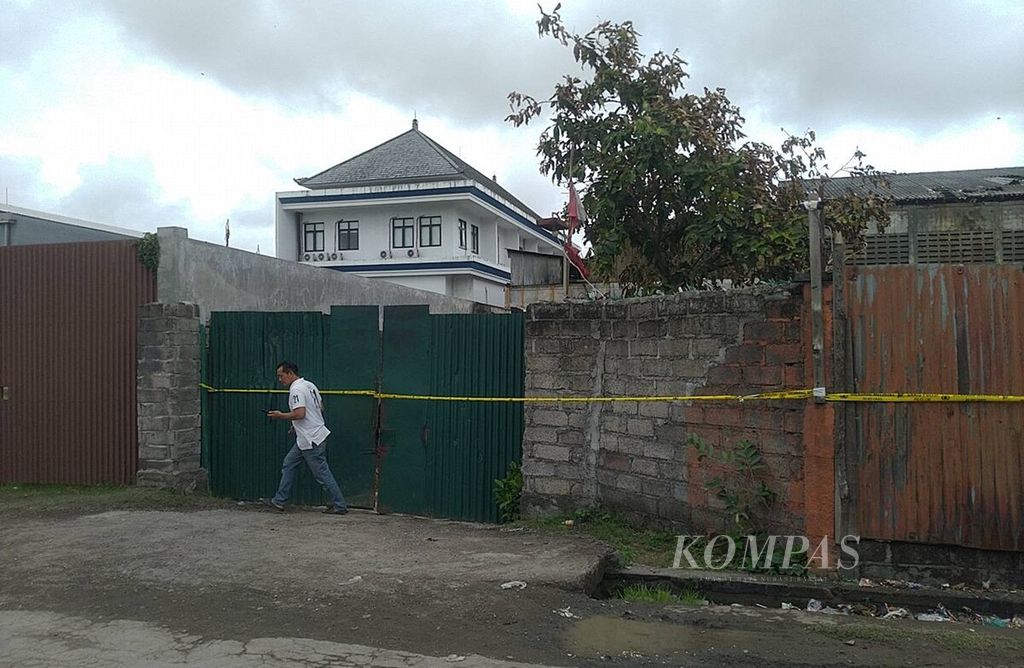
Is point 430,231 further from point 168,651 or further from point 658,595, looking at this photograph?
point 168,651

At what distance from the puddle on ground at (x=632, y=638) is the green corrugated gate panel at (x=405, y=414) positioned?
3551 millimetres

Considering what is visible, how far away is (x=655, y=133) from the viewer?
7.88m

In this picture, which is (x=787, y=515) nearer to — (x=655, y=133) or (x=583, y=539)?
(x=583, y=539)

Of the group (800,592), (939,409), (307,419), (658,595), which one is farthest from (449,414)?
(939,409)

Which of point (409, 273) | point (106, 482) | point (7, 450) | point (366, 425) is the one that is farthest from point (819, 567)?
point (409, 273)

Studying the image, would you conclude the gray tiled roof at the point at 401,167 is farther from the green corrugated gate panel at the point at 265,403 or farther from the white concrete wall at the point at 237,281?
the green corrugated gate panel at the point at 265,403

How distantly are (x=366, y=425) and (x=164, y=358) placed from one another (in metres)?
2.43

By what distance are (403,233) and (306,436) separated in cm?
3076

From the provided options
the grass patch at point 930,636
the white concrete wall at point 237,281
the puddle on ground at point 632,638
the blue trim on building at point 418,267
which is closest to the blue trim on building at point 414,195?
the blue trim on building at point 418,267

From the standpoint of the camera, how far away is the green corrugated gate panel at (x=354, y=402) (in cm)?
875

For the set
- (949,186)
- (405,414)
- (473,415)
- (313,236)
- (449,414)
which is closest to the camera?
(473,415)

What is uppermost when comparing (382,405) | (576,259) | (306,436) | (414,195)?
(414,195)

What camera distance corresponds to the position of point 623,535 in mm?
7020

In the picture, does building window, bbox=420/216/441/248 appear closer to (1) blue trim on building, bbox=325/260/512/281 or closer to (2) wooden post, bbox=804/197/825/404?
(1) blue trim on building, bbox=325/260/512/281
